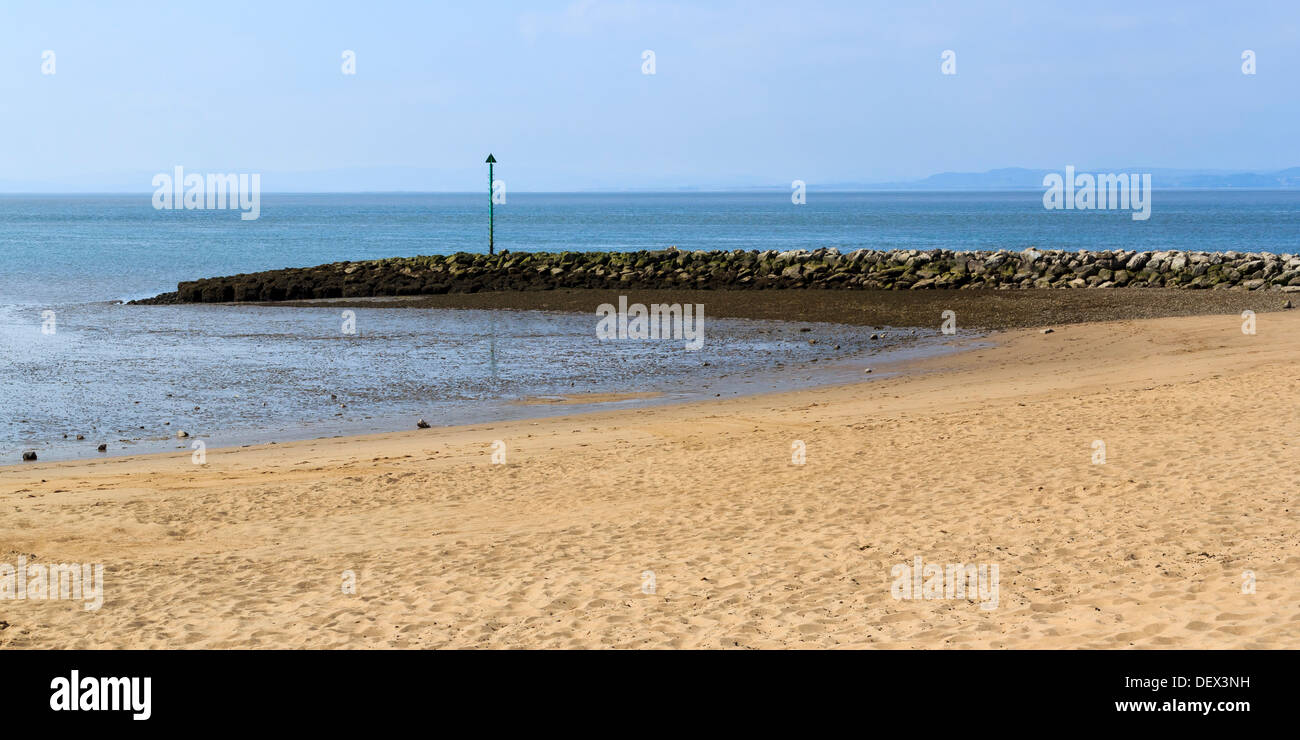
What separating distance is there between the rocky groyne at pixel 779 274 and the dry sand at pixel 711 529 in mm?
21255

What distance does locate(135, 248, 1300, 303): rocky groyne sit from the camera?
37781 mm

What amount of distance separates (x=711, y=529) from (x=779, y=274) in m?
31.3

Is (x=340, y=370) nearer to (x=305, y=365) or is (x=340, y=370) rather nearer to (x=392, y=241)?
(x=305, y=365)

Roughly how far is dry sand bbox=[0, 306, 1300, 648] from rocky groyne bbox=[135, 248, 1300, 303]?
21255 millimetres

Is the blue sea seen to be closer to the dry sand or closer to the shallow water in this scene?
the shallow water

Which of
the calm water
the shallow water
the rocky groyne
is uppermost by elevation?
the calm water

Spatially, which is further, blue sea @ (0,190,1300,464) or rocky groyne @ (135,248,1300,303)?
rocky groyne @ (135,248,1300,303)

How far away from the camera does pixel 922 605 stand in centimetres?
826

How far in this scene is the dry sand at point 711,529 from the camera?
7.96 metres

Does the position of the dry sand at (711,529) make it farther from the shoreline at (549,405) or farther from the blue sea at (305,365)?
the blue sea at (305,365)

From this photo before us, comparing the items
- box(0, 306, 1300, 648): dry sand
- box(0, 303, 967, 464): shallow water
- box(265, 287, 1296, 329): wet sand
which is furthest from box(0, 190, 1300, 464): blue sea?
box(0, 306, 1300, 648): dry sand

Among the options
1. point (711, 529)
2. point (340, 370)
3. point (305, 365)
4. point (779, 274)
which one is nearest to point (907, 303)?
point (779, 274)

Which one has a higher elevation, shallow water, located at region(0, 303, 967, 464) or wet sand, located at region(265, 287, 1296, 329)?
wet sand, located at region(265, 287, 1296, 329)
